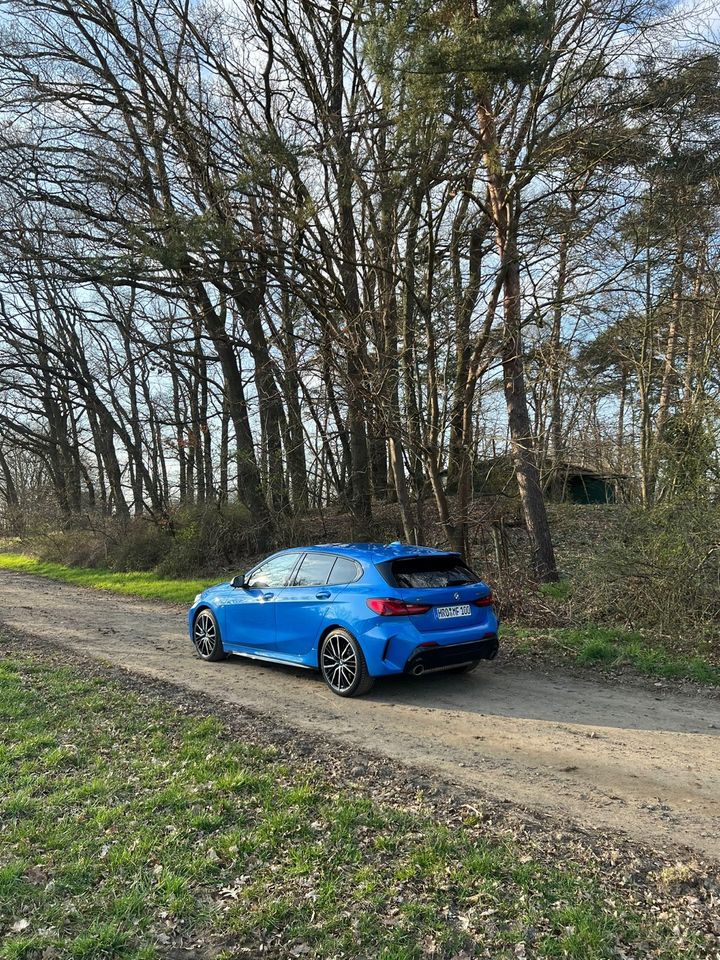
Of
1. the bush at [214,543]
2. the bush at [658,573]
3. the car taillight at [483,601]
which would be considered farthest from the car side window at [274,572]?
the bush at [214,543]

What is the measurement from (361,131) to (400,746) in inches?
361

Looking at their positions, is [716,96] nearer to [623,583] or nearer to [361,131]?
[361,131]

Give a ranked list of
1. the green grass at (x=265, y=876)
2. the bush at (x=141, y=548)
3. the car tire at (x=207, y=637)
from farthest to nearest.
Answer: the bush at (x=141, y=548) → the car tire at (x=207, y=637) → the green grass at (x=265, y=876)

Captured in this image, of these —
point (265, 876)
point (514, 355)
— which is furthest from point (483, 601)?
point (514, 355)

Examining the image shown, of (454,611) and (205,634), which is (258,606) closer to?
(205,634)

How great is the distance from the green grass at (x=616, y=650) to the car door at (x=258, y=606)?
319cm

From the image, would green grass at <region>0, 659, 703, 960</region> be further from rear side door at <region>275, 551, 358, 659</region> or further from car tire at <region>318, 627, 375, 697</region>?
rear side door at <region>275, 551, 358, 659</region>

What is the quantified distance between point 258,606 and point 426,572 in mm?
2282

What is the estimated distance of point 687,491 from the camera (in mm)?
10008

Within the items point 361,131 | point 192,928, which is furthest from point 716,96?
point 192,928

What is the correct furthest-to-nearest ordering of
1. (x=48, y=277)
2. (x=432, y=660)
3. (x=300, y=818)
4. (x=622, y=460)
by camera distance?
1. (x=48, y=277)
2. (x=622, y=460)
3. (x=432, y=660)
4. (x=300, y=818)

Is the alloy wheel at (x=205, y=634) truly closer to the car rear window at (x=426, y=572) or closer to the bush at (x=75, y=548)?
the car rear window at (x=426, y=572)

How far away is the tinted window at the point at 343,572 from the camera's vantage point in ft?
24.6

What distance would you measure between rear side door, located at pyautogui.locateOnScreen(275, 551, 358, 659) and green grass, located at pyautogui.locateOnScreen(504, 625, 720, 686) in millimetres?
2897
